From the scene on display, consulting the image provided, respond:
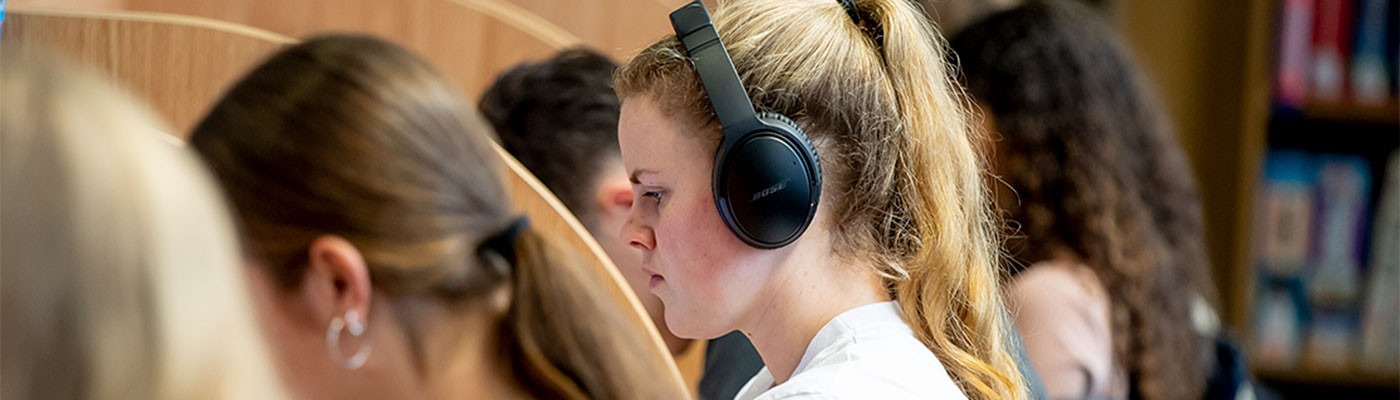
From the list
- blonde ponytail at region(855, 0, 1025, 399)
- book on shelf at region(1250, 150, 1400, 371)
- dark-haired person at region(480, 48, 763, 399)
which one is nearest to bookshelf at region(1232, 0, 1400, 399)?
book on shelf at region(1250, 150, 1400, 371)

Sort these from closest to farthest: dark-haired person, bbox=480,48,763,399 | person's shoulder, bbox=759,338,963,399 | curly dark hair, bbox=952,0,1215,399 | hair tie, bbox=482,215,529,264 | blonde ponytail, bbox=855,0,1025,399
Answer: person's shoulder, bbox=759,338,963,399, blonde ponytail, bbox=855,0,1025,399, hair tie, bbox=482,215,529,264, dark-haired person, bbox=480,48,763,399, curly dark hair, bbox=952,0,1215,399

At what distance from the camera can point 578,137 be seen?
4.15 ft

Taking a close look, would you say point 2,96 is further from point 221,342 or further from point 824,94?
point 824,94

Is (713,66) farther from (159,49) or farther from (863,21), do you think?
(159,49)

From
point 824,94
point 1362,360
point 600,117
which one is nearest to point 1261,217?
point 1362,360

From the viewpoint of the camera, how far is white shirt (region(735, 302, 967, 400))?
2.16ft

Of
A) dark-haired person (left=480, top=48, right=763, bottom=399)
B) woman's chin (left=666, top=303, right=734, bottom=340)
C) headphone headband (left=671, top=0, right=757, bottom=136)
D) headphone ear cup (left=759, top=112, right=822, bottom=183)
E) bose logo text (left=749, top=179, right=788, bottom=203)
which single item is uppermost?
headphone headband (left=671, top=0, right=757, bottom=136)

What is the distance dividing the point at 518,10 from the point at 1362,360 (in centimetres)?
193

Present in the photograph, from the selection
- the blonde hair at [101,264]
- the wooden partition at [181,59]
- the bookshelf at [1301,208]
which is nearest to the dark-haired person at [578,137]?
the wooden partition at [181,59]

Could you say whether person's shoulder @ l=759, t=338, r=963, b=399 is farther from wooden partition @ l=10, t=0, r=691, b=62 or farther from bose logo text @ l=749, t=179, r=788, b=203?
wooden partition @ l=10, t=0, r=691, b=62

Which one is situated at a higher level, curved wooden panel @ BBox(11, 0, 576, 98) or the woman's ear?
curved wooden panel @ BBox(11, 0, 576, 98)

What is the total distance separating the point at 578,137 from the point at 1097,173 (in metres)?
0.73

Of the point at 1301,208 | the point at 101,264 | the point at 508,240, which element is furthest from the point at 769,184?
the point at 1301,208

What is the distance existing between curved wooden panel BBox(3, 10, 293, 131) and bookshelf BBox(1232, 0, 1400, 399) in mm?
2027
